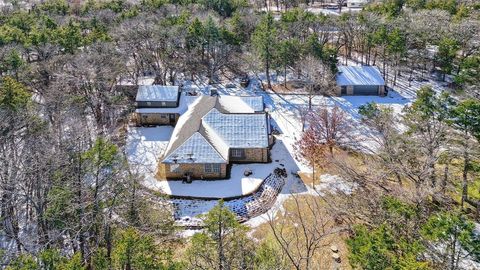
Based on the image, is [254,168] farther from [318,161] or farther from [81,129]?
[81,129]

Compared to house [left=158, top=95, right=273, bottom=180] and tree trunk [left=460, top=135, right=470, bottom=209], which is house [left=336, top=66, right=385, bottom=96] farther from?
tree trunk [left=460, top=135, right=470, bottom=209]

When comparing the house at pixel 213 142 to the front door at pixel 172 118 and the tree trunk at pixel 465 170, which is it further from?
the tree trunk at pixel 465 170

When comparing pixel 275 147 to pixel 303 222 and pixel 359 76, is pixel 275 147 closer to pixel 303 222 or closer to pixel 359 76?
pixel 303 222

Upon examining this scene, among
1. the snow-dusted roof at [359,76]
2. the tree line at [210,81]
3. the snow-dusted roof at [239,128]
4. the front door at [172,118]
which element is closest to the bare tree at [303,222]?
the tree line at [210,81]

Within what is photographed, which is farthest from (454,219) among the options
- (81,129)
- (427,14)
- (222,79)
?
(427,14)

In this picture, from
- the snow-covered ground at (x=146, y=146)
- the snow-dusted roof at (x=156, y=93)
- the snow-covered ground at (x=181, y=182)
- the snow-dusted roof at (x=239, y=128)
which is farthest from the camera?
the snow-dusted roof at (x=156, y=93)

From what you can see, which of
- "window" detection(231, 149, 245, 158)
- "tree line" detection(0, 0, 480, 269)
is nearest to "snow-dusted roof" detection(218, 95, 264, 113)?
"tree line" detection(0, 0, 480, 269)

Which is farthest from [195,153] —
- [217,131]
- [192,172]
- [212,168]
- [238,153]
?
[238,153]
